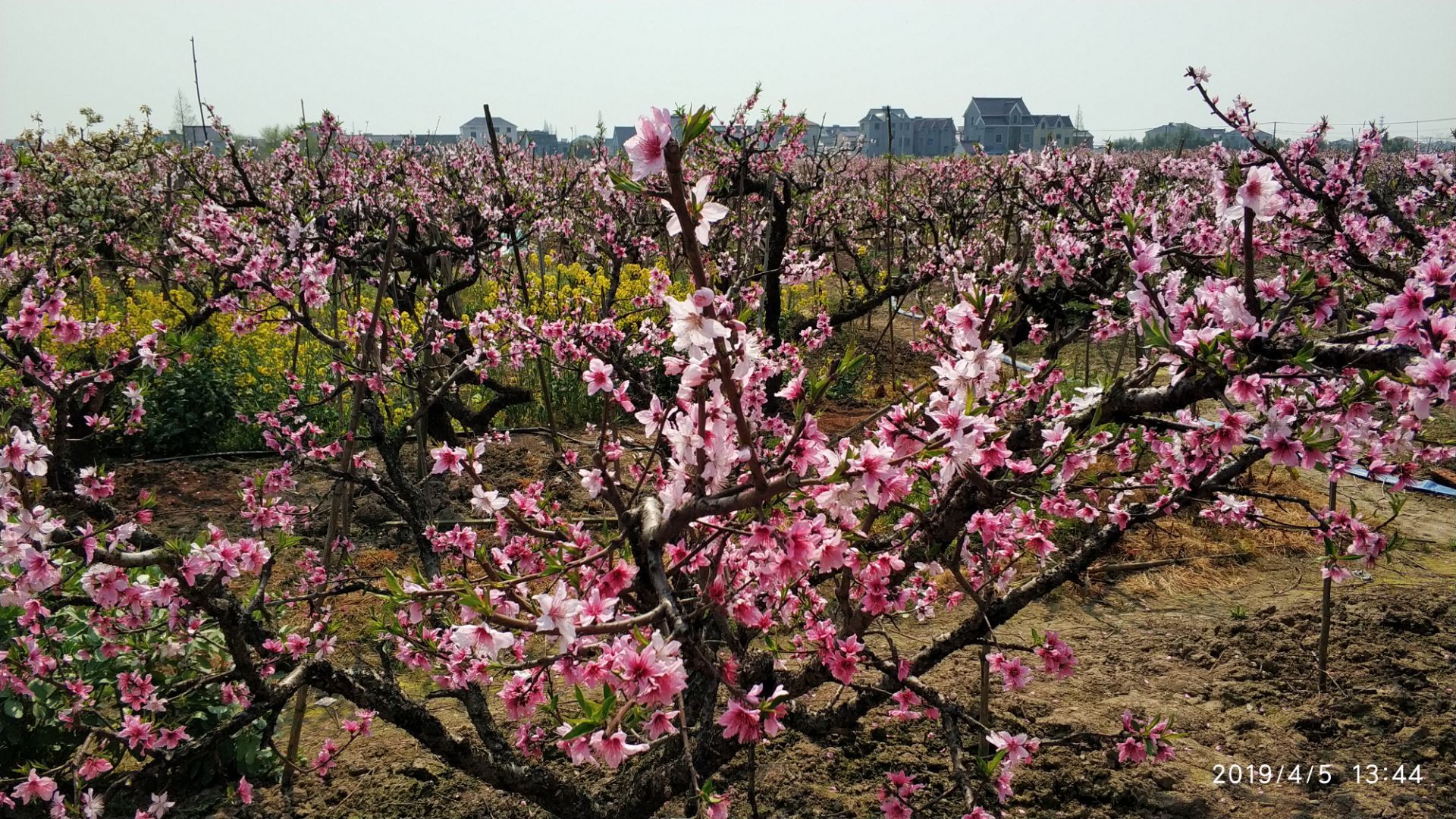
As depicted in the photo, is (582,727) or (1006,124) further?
(1006,124)

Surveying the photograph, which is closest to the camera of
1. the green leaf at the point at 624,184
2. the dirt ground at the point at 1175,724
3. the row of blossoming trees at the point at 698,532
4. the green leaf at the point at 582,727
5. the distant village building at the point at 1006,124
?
the green leaf at the point at 624,184

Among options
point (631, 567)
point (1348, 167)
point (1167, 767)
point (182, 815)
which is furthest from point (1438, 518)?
point (182, 815)

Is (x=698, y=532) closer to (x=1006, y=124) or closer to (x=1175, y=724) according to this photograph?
(x=1175, y=724)

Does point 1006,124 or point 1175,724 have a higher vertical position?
point 1006,124

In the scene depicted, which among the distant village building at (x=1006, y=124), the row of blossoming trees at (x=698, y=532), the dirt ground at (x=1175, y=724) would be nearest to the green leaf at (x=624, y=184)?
the row of blossoming trees at (x=698, y=532)

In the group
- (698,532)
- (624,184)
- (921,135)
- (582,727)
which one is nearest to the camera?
(624,184)

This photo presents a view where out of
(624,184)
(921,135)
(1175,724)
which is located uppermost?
(921,135)

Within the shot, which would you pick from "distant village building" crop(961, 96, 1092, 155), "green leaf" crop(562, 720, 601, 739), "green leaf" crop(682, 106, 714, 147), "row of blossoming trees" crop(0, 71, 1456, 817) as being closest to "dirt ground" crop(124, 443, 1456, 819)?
"row of blossoming trees" crop(0, 71, 1456, 817)

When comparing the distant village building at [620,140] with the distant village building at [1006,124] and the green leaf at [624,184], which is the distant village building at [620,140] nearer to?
the green leaf at [624,184]

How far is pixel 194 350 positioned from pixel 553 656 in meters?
7.88

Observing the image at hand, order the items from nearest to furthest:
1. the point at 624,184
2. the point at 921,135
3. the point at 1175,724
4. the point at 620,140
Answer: the point at 624,184, the point at 1175,724, the point at 620,140, the point at 921,135

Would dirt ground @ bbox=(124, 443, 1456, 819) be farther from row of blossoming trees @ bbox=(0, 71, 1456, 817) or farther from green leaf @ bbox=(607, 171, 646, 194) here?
green leaf @ bbox=(607, 171, 646, 194)

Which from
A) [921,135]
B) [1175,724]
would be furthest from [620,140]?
[1175,724]

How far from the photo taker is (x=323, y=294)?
173 inches
